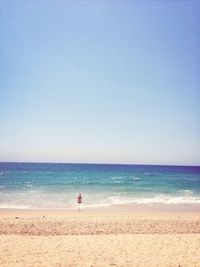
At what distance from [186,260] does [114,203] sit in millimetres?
16406

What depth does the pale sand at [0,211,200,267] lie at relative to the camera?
8.94 m

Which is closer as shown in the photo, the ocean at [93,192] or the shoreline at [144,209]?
the shoreline at [144,209]

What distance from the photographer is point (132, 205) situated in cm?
2453

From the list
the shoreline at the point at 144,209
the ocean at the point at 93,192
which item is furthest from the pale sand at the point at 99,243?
the ocean at the point at 93,192

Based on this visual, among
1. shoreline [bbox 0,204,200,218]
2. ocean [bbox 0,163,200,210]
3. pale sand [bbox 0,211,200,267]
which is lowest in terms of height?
ocean [bbox 0,163,200,210]

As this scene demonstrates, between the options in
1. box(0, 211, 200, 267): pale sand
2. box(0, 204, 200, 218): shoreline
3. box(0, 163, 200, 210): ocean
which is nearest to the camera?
box(0, 211, 200, 267): pale sand

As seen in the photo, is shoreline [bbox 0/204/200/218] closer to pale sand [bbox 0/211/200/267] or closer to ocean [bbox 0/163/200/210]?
ocean [bbox 0/163/200/210]

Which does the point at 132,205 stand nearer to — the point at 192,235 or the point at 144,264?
the point at 192,235

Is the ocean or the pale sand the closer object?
the pale sand

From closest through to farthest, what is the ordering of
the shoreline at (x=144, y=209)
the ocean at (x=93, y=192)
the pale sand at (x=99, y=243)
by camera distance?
the pale sand at (x=99, y=243) < the shoreline at (x=144, y=209) < the ocean at (x=93, y=192)

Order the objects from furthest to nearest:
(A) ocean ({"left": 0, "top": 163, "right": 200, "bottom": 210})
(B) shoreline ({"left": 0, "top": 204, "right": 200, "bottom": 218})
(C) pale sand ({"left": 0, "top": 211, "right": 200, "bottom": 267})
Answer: (A) ocean ({"left": 0, "top": 163, "right": 200, "bottom": 210}) < (B) shoreline ({"left": 0, "top": 204, "right": 200, "bottom": 218}) < (C) pale sand ({"left": 0, "top": 211, "right": 200, "bottom": 267})

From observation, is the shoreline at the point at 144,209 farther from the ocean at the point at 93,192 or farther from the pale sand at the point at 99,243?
the pale sand at the point at 99,243

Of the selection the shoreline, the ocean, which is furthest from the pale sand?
the ocean

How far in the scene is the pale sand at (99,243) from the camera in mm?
8938
